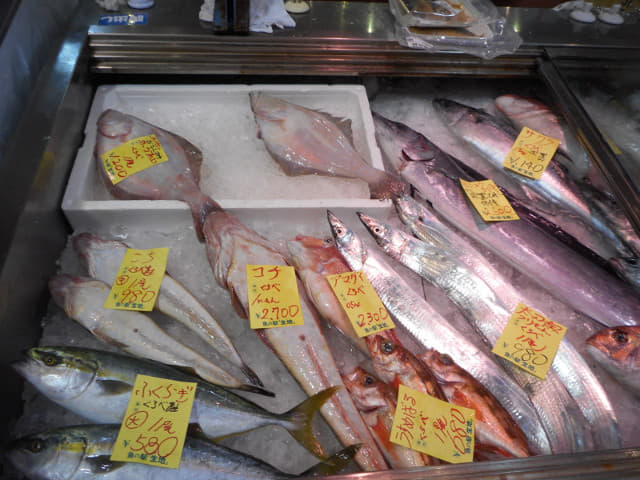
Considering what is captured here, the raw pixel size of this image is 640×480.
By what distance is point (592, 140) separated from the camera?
87.7 inches

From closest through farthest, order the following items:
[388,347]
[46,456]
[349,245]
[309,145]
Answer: [46,456] < [388,347] < [349,245] < [309,145]

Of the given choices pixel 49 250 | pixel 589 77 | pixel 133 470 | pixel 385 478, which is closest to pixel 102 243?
pixel 49 250

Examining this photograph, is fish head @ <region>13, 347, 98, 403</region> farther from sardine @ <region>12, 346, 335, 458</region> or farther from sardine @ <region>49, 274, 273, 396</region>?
sardine @ <region>49, 274, 273, 396</region>

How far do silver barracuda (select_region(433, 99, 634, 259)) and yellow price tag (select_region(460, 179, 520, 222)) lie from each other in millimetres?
204

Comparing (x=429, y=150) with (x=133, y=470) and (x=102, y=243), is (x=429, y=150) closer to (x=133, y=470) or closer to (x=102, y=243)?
(x=102, y=243)

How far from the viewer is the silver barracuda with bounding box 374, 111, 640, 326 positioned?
6.23ft

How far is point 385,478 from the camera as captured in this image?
1169 millimetres

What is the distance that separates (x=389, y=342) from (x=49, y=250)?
1.46 metres

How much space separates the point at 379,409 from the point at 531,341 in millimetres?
701

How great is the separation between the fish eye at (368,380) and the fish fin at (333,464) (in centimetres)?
26

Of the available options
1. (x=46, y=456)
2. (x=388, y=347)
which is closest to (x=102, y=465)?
(x=46, y=456)

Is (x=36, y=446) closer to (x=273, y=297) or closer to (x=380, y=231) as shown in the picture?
(x=273, y=297)

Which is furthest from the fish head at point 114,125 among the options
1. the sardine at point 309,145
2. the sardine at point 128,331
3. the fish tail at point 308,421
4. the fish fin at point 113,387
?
the fish tail at point 308,421

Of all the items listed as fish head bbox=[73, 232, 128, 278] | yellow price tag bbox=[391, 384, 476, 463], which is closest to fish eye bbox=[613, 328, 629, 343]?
yellow price tag bbox=[391, 384, 476, 463]
